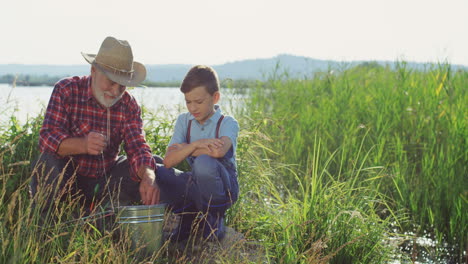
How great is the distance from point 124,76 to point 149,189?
33.1 inches

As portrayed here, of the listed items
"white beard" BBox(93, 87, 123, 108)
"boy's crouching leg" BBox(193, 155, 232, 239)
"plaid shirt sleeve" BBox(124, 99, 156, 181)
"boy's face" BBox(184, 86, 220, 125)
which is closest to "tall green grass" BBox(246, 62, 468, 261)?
"boy's crouching leg" BBox(193, 155, 232, 239)

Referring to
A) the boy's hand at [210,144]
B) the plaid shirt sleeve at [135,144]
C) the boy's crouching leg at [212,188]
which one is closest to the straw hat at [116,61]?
the plaid shirt sleeve at [135,144]

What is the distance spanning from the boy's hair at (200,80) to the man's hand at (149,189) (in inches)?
25.7

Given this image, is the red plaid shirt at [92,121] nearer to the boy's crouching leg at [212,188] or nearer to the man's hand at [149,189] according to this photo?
the man's hand at [149,189]

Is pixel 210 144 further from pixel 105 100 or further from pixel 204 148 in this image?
pixel 105 100

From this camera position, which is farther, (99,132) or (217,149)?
(99,132)

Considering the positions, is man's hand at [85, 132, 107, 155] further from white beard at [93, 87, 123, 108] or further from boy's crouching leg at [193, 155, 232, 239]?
boy's crouching leg at [193, 155, 232, 239]

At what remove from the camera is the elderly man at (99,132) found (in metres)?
3.85

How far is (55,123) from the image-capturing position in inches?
155

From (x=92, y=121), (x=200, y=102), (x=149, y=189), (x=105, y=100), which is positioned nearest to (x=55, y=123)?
(x=92, y=121)

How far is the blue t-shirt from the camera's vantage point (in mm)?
3902

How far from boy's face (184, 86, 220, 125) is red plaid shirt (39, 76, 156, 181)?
1.62 feet

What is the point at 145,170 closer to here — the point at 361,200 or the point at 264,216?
the point at 264,216

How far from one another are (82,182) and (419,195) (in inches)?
129
